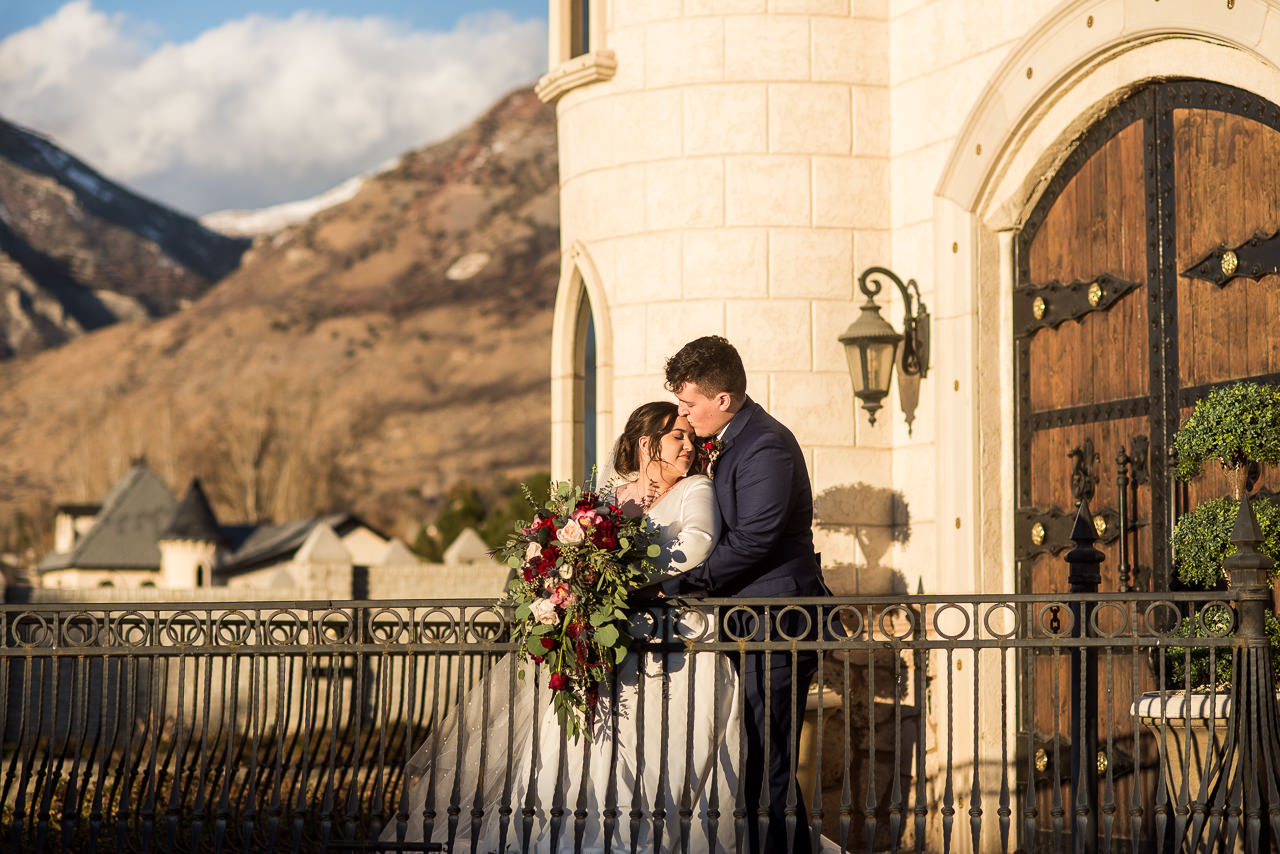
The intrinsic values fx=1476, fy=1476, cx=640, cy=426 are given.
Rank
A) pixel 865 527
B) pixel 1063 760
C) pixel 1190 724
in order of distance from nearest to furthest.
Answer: pixel 1190 724 → pixel 1063 760 → pixel 865 527

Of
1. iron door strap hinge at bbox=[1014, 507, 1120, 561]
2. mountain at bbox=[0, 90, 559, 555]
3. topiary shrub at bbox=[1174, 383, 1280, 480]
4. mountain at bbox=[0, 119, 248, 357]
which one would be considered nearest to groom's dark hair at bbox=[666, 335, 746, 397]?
topiary shrub at bbox=[1174, 383, 1280, 480]

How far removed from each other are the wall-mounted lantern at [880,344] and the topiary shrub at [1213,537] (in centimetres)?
283

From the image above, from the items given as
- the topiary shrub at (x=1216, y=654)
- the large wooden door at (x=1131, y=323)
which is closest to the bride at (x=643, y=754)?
the large wooden door at (x=1131, y=323)

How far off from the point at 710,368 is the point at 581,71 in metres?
4.23

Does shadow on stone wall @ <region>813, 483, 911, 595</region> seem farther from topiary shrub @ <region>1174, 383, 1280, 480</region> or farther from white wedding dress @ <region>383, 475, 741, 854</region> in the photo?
white wedding dress @ <region>383, 475, 741, 854</region>

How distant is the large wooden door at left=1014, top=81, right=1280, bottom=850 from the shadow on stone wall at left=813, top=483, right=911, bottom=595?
981mm

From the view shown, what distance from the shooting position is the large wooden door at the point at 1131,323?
6.55 m

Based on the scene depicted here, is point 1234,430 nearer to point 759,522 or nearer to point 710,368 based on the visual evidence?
point 759,522

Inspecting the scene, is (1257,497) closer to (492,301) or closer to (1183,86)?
(1183,86)

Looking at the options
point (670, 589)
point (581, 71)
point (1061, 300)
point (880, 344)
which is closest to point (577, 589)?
point (670, 589)

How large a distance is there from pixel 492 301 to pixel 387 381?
12.7 meters

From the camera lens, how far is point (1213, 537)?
5805mm

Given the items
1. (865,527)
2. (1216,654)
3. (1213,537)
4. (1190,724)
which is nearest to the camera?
(1190,724)

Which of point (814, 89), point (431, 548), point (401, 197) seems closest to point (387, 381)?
point (401, 197)
